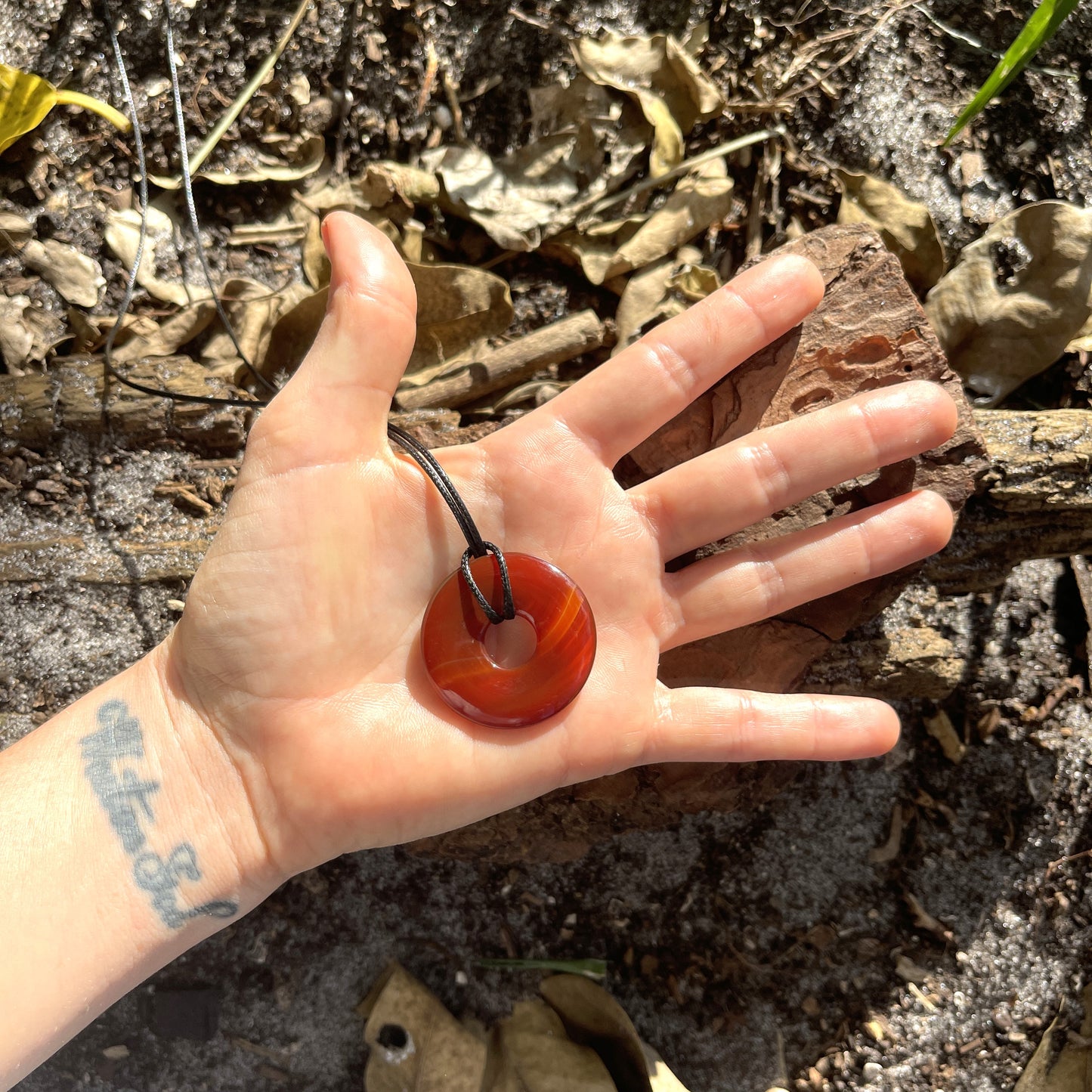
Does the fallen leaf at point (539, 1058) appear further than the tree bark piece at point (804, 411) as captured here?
Yes

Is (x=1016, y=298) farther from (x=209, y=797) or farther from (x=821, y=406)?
(x=209, y=797)

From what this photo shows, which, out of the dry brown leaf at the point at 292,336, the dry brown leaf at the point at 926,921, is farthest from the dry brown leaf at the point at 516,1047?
the dry brown leaf at the point at 292,336

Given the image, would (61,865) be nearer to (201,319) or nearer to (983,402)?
(201,319)

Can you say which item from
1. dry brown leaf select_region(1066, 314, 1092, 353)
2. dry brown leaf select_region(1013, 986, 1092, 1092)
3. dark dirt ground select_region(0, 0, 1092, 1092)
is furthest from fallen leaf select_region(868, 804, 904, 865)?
dry brown leaf select_region(1066, 314, 1092, 353)

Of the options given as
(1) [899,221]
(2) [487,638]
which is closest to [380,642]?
(2) [487,638]

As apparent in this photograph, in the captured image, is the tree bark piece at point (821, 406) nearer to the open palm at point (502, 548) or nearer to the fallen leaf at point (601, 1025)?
the open palm at point (502, 548)
